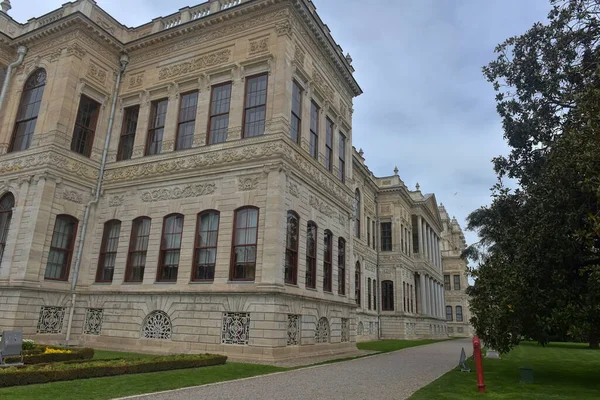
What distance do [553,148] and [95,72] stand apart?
64.6 ft

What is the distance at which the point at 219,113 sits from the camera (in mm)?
18812

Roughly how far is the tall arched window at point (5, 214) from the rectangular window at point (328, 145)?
1428 centimetres

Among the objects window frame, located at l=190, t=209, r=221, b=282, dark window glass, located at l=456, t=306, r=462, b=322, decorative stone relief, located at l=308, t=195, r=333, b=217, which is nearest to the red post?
window frame, located at l=190, t=209, r=221, b=282

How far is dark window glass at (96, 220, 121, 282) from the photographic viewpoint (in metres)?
18.8

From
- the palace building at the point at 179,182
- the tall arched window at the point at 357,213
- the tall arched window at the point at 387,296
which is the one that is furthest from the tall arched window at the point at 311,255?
the tall arched window at the point at 387,296

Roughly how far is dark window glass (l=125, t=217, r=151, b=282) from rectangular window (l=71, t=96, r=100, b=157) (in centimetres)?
462

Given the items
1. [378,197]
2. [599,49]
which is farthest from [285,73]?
[378,197]

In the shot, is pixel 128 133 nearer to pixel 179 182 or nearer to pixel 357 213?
pixel 179 182

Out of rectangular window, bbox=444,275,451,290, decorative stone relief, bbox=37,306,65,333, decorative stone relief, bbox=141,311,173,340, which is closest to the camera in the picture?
decorative stone relief, bbox=141,311,173,340

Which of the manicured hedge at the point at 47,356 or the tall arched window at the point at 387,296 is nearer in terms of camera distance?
the manicured hedge at the point at 47,356

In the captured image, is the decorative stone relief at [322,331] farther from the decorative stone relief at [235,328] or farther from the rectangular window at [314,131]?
the rectangular window at [314,131]

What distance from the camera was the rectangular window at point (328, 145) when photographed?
21.7 m

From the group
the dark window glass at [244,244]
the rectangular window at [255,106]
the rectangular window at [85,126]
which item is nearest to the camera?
the dark window glass at [244,244]

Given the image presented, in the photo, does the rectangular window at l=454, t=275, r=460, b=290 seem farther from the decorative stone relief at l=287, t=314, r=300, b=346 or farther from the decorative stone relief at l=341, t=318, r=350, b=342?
the decorative stone relief at l=287, t=314, r=300, b=346
